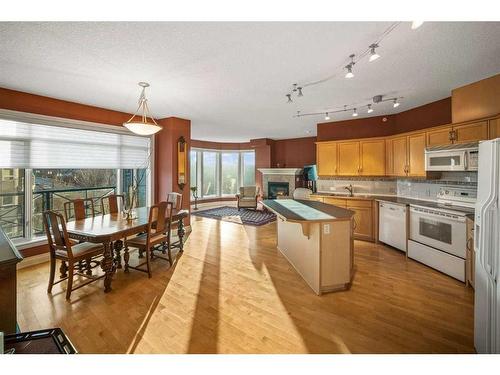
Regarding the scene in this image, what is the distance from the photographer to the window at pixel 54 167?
325 centimetres

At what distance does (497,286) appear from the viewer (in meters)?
1.39

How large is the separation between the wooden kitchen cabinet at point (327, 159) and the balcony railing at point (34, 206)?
192 inches

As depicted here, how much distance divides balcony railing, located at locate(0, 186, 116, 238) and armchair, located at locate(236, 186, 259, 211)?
4.43 m

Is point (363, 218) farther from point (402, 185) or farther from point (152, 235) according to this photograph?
point (152, 235)

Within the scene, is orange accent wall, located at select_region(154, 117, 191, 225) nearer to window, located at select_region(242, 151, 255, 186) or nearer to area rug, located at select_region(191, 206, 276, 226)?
area rug, located at select_region(191, 206, 276, 226)

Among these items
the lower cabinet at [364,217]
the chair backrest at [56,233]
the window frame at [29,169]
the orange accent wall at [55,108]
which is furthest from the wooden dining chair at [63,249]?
the lower cabinet at [364,217]

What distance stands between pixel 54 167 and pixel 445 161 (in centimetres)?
614

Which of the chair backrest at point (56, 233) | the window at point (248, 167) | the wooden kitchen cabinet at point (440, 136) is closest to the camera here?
the chair backrest at point (56, 233)

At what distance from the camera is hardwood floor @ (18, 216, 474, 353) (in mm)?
1715

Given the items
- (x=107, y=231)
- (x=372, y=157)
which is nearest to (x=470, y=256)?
(x=372, y=157)

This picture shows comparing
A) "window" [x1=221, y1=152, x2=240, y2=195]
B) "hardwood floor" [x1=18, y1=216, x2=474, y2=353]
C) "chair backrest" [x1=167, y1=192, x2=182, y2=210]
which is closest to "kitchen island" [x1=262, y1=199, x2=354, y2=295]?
"hardwood floor" [x1=18, y1=216, x2=474, y2=353]

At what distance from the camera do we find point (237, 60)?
235 centimetres

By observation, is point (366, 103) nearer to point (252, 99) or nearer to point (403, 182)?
point (403, 182)

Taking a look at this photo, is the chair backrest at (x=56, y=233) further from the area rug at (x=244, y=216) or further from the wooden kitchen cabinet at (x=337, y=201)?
the wooden kitchen cabinet at (x=337, y=201)
